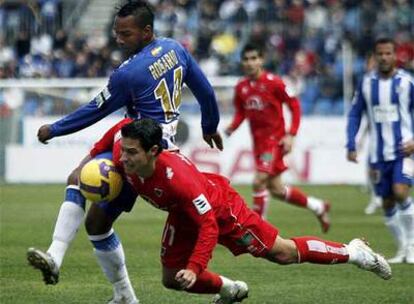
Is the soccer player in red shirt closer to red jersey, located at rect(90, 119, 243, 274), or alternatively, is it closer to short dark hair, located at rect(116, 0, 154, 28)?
red jersey, located at rect(90, 119, 243, 274)

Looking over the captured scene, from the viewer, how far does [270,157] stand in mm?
15125

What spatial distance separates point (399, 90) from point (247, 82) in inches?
132

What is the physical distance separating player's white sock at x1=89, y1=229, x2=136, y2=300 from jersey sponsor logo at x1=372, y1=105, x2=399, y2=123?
15.3 feet

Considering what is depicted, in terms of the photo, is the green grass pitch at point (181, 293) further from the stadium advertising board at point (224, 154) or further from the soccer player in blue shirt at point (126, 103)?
the stadium advertising board at point (224, 154)

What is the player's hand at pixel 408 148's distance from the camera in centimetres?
1206

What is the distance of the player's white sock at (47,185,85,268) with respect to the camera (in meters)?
8.13

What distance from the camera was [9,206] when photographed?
19078 mm

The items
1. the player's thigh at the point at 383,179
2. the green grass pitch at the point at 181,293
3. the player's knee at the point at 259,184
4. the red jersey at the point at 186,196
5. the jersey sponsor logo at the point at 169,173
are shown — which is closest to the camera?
the red jersey at the point at 186,196

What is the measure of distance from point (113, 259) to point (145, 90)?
1295 millimetres

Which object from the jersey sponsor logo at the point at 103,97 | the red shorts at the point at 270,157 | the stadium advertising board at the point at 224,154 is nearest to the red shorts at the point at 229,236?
the jersey sponsor logo at the point at 103,97

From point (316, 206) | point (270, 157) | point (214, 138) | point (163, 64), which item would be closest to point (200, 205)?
point (163, 64)

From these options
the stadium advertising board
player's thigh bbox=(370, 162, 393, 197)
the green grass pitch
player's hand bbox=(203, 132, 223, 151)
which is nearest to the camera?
the green grass pitch

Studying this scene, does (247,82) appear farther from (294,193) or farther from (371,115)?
(371,115)

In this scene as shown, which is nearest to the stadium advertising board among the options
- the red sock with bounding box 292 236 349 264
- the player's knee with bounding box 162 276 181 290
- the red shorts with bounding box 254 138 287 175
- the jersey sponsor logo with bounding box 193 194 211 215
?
the red shorts with bounding box 254 138 287 175
